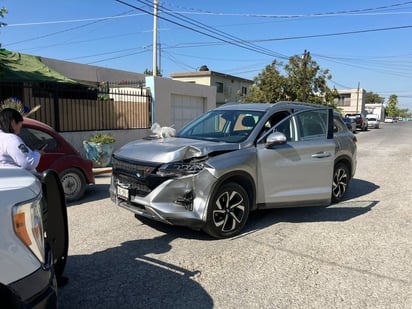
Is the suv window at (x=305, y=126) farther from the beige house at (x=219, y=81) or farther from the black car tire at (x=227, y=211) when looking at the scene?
the beige house at (x=219, y=81)

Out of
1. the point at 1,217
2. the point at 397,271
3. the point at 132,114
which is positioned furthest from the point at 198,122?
the point at 132,114

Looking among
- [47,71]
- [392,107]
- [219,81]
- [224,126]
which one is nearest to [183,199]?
[224,126]

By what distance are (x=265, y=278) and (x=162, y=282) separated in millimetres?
1022

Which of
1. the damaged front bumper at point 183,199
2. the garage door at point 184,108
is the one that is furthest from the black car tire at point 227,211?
the garage door at point 184,108

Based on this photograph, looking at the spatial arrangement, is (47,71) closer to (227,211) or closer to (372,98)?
(227,211)

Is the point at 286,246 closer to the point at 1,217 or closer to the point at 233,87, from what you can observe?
the point at 1,217

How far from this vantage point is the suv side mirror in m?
4.79

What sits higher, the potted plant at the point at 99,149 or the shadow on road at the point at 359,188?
the potted plant at the point at 99,149

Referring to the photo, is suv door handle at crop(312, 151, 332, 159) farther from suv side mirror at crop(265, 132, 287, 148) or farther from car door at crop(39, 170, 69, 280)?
car door at crop(39, 170, 69, 280)

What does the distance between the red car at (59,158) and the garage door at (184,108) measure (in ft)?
32.3

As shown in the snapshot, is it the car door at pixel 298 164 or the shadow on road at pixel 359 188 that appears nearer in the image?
the car door at pixel 298 164

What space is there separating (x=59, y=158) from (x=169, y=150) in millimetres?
2922

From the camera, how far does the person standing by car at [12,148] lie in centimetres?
323

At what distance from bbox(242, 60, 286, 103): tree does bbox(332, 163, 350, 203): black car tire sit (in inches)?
872
